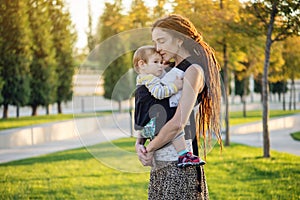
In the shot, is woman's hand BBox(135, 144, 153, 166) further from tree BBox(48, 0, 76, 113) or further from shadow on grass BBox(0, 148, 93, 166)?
tree BBox(48, 0, 76, 113)

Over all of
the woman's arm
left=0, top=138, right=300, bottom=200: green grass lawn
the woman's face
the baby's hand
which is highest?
the woman's face

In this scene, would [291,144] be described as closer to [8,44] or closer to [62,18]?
[8,44]

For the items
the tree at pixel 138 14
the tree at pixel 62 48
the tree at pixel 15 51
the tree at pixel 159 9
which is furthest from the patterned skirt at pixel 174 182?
the tree at pixel 62 48

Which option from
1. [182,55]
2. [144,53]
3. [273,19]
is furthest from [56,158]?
[182,55]

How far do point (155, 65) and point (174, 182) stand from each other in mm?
582

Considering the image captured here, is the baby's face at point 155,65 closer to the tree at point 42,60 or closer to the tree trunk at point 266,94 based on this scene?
the tree trunk at point 266,94

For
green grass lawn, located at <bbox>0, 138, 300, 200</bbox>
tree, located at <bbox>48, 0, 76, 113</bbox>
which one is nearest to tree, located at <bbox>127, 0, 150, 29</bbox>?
green grass lawn, located at <bbox>0, 138, 300, 200</bbox>

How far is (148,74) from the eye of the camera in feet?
8.76

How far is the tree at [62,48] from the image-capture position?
2373 centimetres

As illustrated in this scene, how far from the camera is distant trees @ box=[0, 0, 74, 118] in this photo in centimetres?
1756

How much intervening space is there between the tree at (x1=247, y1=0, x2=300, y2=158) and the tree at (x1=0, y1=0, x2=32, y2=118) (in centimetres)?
986

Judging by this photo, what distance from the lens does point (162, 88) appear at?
251 cm

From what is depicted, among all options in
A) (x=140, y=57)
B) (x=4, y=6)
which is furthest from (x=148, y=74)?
(x=4, y=6)

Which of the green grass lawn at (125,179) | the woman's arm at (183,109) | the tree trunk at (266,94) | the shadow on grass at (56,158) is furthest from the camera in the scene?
the shadow on grass at (56,158)
